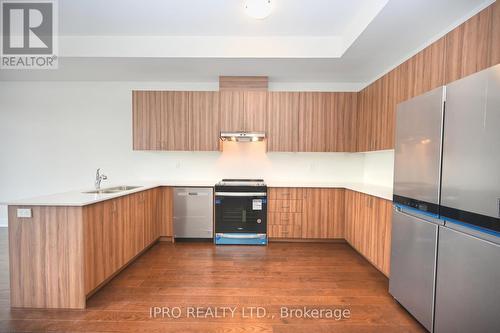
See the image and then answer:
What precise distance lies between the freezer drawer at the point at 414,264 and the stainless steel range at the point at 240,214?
1825 mm

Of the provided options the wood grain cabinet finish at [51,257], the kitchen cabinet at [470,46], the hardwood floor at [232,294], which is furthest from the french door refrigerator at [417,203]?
the wood grain cabinet finish at [51,257]

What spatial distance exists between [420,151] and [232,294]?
2.05m

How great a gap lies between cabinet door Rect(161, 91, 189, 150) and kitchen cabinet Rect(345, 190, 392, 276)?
2.77 metres

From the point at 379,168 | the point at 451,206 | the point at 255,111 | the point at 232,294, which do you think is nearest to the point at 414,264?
the point at 451,206

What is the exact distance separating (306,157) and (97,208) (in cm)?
322

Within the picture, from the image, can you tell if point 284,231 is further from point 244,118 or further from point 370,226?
point 244,118

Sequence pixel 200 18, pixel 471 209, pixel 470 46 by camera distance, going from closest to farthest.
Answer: pixel 471 209
pixel 470 46
pixel 200 18

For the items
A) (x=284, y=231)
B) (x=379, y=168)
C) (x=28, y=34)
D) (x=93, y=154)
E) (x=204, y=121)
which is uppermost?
(x=28, y=34)

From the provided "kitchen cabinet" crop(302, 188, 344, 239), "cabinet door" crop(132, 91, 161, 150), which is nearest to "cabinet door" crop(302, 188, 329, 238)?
"kitchen cabinet" crop(302, 188, 344, 239)

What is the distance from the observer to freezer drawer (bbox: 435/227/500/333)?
1.20 metres

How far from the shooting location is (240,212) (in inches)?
137

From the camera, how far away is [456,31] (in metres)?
1.81

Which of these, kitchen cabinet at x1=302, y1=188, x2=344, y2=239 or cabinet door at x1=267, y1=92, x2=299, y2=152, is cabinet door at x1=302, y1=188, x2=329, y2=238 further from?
cabinet door at x1=267, y1=92, x2=299, y2=152

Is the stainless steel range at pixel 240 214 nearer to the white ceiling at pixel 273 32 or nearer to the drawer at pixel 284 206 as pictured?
the drawer at pixel 284 206
